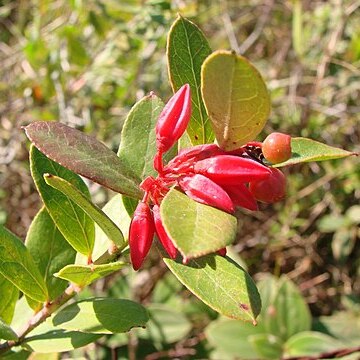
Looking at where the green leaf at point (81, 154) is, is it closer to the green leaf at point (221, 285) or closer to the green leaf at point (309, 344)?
the green leaf at point (221, 285)

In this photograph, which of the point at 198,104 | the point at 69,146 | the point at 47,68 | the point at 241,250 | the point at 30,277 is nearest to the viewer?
the point at 69,146

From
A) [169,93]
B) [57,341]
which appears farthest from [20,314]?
[169,93]

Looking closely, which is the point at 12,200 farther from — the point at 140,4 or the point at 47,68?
the point at 140,4

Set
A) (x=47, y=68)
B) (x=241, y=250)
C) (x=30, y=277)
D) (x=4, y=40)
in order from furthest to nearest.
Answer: (x=4, y=40) → (x=241, y=250) → (x=47, y=68) → (x=30, y=277)

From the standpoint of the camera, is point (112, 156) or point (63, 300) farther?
point (63, 300)

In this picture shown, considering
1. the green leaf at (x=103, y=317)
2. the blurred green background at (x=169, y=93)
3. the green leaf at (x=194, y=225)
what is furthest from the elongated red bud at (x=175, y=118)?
the blurred green background at (x=169, y=93)

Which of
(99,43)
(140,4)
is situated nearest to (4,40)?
(99,43)

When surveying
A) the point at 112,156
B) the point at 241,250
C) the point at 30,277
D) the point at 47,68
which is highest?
the point at 112,156
